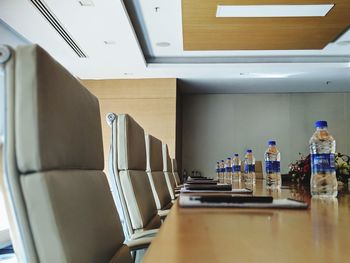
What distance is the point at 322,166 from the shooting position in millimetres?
1657

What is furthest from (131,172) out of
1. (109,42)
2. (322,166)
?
(109,42)

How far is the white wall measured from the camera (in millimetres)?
10438

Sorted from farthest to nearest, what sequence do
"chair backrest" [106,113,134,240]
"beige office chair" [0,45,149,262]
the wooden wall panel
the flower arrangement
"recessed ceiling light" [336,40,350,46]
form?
1. the wooden wall panel
2. "recessed ceiling light" [336,40,350,46]
3. the flower arrangement
4. "chair backrest" [106,113,134,240]
5. "beige office chair" [0,45,149,262]

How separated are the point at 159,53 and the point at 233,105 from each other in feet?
11.7

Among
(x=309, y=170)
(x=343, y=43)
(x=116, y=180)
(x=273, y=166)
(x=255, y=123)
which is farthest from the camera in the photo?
(x=255, y=123)

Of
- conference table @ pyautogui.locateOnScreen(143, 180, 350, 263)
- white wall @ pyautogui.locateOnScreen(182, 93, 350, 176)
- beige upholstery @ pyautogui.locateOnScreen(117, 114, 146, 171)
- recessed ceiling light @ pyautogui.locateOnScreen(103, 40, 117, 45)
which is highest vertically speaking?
recessed ceiling light @ pyautogui.locateOnScreen(103, 40, 117, 45)

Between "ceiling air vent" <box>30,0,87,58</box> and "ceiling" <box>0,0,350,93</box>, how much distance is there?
5 cm

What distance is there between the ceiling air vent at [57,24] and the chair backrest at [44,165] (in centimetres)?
468

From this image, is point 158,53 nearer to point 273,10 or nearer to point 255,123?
point 273,10

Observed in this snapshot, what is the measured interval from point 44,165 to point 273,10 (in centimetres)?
529

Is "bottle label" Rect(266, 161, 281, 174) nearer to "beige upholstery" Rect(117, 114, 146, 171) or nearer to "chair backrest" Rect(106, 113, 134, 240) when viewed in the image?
"beige upholstery" Rect(117, 114, 146, 171)

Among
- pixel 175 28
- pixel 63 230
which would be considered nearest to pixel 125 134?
pixel 63 230

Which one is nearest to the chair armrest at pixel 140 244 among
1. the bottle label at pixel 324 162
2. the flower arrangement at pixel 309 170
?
the bottle label at pixel 324 162

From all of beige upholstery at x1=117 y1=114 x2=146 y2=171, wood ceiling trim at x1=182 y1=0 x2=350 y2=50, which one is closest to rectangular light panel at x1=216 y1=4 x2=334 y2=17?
wood ceiling trim at x1=182 y1=0 x2=350 y2=50
